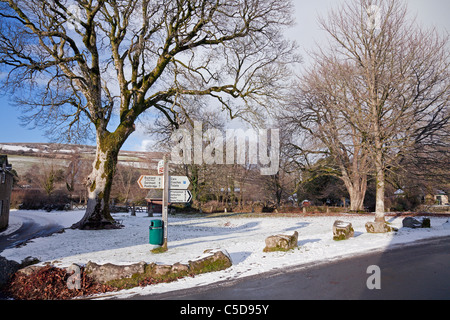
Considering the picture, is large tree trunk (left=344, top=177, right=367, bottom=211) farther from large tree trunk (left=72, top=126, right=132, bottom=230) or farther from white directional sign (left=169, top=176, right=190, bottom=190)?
white directional sign (left=169, top=176, right=190, bottom=190)

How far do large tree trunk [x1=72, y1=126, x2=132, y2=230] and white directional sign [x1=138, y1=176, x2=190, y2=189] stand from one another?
761 cm

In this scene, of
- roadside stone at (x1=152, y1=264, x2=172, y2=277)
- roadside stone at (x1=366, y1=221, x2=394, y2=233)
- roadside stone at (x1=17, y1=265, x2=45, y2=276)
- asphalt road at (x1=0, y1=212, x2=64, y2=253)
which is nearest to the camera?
roadside stone at (x1=17, y1=265, x2=45, y2=276)

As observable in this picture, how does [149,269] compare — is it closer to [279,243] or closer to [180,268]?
[180,268]

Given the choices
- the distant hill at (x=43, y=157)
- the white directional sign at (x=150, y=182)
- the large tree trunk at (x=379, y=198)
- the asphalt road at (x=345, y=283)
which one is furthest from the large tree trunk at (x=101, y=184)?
the distant hill at (x=43, y=157)

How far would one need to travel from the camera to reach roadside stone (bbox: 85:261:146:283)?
701 centimetres

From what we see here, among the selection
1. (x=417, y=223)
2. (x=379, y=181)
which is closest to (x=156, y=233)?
(x=379, y=181)

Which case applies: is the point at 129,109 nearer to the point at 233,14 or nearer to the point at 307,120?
the point at 233,14

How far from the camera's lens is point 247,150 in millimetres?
45625

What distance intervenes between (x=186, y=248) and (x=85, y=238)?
207 inches

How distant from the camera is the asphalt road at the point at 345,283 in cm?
548

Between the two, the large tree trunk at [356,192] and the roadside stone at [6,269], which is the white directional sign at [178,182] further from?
the large tree trunk at [356,192]

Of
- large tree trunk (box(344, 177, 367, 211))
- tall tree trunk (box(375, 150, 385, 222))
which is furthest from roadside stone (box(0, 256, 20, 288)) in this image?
large tree trunk (box(344, 177, 367, 211))
